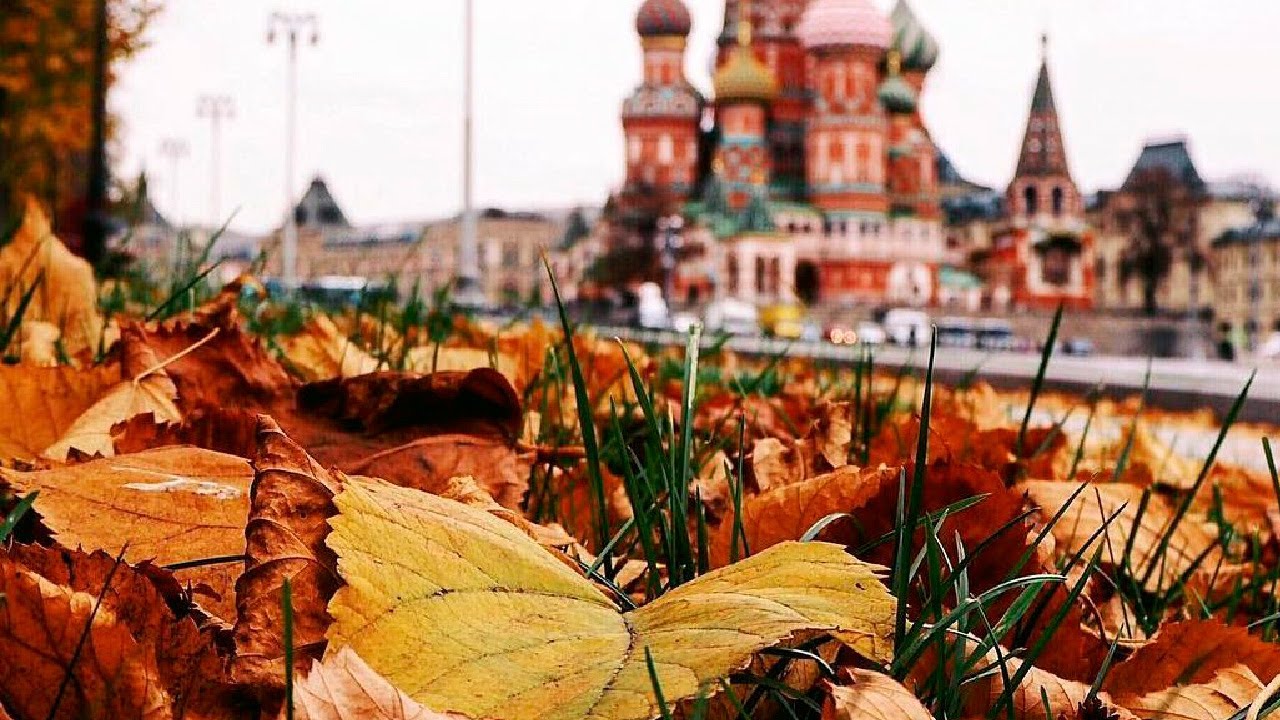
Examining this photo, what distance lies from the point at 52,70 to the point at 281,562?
63.4 ft

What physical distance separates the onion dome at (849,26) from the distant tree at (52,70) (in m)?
40.1

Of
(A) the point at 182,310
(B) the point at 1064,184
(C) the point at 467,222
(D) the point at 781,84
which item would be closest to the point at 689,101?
(D) the point at 781,84

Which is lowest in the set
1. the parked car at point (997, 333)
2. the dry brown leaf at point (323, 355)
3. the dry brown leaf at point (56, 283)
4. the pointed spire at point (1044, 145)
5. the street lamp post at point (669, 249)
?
the parked car at point (997, 333)

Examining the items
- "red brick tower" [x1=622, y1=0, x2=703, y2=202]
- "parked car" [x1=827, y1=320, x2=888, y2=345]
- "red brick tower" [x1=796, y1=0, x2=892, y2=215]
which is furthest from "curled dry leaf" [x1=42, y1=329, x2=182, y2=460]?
"red brick tower" [x1=622, y1=0, x2=703, y2=202]

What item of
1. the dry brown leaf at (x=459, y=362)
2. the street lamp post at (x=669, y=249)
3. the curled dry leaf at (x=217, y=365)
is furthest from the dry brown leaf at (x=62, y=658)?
the street lamp post at (x=669, y=249)

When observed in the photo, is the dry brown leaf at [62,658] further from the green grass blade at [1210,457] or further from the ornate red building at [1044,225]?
the ornate red building at [1044,225]

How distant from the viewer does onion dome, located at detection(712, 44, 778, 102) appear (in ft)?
188

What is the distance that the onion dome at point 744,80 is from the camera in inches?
2253

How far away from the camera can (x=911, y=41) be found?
62.3m

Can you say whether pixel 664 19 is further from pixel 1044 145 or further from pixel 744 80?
pixel 1044 145

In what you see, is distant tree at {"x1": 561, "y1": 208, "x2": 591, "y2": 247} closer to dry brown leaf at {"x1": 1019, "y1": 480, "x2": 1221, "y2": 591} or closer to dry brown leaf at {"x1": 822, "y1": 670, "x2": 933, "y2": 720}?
dry brown leaf at {"x1": 1019, "y1": 480, "x2": 1221, "y2": 591}

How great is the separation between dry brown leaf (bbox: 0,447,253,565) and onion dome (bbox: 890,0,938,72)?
6320cm

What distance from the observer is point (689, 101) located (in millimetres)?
59281

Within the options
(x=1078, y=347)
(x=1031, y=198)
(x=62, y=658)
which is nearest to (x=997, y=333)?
(x=1078, y=347)
